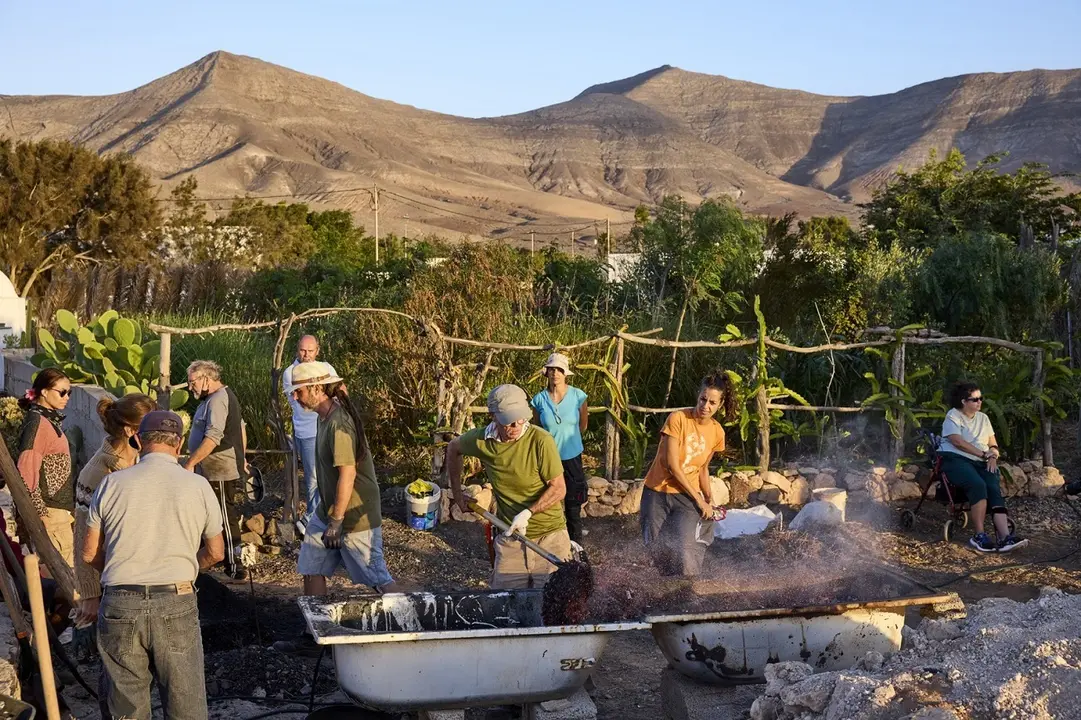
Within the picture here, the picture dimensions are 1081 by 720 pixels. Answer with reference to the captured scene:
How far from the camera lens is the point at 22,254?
30047 mm

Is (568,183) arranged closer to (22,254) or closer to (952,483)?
(22,254)

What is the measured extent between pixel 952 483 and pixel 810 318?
4.91 metres

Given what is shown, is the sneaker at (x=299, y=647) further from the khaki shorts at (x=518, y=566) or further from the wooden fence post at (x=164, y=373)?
the wooden fence post at (x=164, y=373)

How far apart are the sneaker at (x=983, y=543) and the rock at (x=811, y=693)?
14.3 feet

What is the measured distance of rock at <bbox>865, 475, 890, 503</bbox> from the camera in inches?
373

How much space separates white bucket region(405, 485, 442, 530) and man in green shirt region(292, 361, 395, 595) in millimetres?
2711

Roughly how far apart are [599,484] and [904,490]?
8.55 ft

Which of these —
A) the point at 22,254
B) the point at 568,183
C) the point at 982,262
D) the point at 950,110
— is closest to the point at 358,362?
the point at 982,262

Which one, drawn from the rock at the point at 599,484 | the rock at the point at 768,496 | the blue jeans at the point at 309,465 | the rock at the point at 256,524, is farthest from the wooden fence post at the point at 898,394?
the rock at the point at 256,524

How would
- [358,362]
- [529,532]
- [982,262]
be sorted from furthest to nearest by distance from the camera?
[982,262] → [358,362] → [529,532]

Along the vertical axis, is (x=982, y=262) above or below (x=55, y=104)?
below

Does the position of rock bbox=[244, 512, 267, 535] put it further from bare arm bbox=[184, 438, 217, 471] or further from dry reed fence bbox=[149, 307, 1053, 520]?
bare arm bbox=[184, 438, 217, 471]

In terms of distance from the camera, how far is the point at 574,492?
26.0ft

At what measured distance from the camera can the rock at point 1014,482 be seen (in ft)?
31.7
